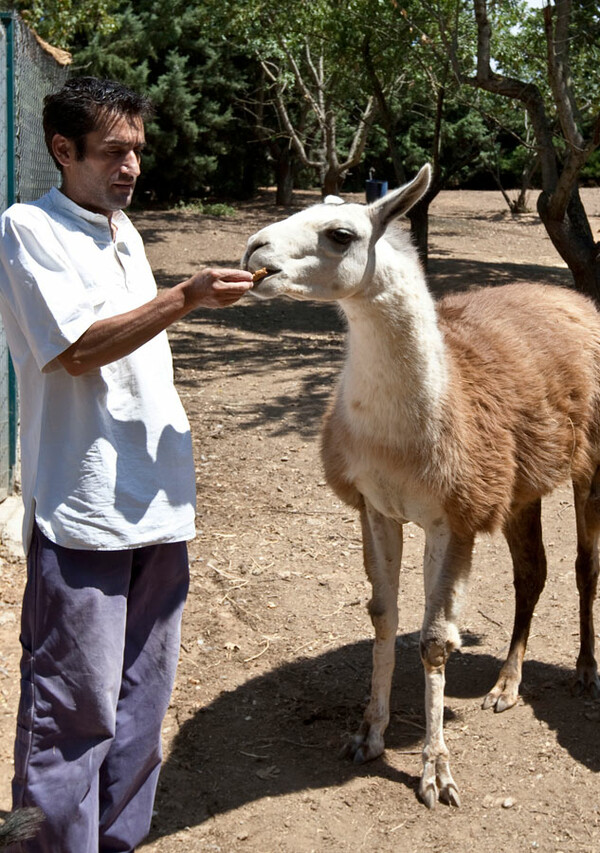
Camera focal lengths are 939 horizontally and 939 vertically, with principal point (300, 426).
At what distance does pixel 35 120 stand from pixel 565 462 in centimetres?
412

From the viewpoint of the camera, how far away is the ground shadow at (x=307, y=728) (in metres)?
3.53

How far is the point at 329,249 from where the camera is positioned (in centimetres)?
311

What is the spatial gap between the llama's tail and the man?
0.22 m

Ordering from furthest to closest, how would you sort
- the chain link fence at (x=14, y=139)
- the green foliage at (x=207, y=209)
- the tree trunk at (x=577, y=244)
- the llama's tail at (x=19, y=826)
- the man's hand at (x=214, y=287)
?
the green foliage at (x=207, y=209), the tree trunk at (x=577, y=244), the chain link fence at (x=14, y=139), the man's hand at (x=214, y=287), the llama's tail at (x=19, y=826)

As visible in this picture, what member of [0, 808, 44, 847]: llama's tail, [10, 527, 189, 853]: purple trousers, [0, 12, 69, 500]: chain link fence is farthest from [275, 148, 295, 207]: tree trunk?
[0, 808, 44, 847]: llama's tail

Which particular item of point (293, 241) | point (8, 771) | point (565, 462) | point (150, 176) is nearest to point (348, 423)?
point (293, 241)

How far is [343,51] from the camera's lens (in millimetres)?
13297


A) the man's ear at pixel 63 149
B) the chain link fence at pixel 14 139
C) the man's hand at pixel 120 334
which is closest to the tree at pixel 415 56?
the chain link fence at pixel 14 139

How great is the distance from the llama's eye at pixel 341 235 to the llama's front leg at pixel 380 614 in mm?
1098

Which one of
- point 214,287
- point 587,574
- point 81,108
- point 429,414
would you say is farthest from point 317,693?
point 81,108

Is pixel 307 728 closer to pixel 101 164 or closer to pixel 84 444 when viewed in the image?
pixel 84 444

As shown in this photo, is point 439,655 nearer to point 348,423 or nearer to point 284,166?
point 348,423

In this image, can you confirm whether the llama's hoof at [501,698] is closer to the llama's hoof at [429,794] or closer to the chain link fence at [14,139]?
the llama's hoof at [429,794]

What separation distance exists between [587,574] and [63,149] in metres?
3.00
